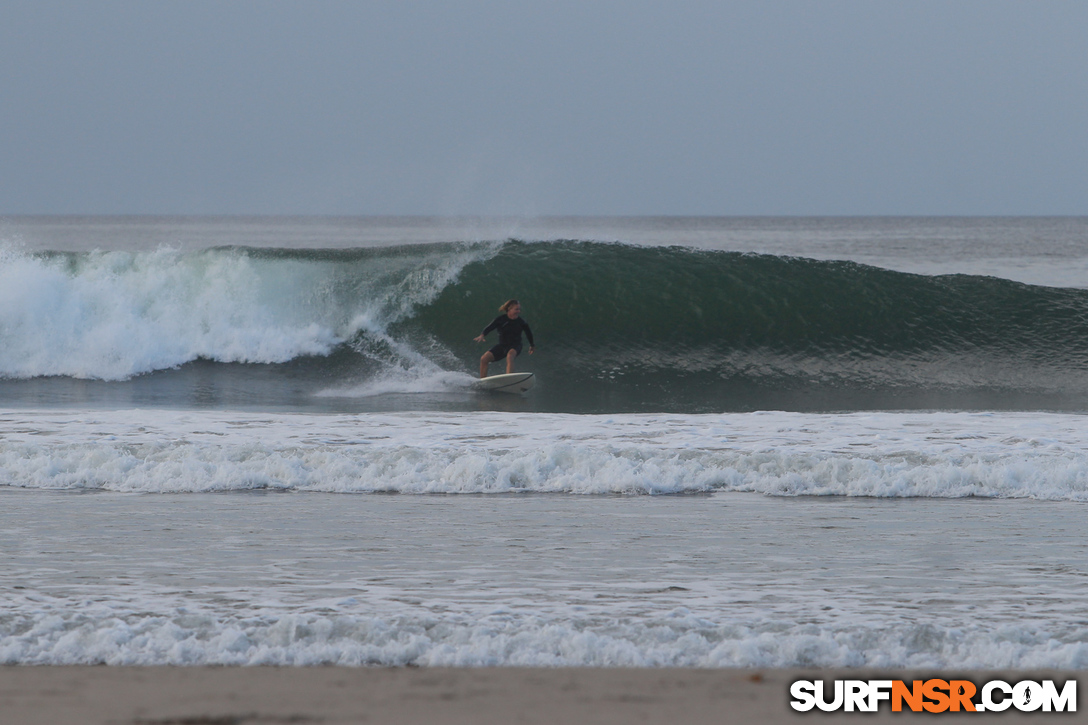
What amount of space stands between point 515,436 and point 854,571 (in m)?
3.98

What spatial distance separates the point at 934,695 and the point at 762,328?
1153cm

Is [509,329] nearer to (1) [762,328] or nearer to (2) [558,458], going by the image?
(1) [762,328]

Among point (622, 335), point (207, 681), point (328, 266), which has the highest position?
point (328, 266)

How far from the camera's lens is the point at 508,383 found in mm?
11531

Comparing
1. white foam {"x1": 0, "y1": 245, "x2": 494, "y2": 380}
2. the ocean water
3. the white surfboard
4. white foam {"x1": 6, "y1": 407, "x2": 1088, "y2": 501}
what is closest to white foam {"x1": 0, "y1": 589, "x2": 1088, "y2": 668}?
the ocean water

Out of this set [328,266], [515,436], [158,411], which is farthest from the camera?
[328,266]

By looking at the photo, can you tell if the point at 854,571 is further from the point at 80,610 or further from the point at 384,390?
the point at 384,390

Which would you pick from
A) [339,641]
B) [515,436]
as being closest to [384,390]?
[515,436]

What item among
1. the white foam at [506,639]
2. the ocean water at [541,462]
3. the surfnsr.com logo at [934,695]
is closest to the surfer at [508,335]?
the ocean water at [541,462]

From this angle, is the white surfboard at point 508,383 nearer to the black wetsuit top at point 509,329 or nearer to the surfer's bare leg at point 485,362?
the surfer's bare leg at point 485,362

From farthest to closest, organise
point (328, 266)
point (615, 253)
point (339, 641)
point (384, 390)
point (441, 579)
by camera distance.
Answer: point (615, 253) < point (328, 266) < point (384, 390) < point (441, 579) < point (339, 641)

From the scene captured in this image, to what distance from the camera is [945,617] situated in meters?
3.85

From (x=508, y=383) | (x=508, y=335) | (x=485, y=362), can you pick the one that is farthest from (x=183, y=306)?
(x=508, y=383)

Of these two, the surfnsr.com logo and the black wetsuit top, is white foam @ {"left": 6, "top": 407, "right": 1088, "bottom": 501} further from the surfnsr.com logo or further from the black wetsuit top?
the surfnsr.com logo
